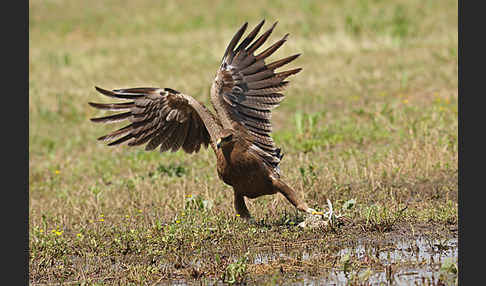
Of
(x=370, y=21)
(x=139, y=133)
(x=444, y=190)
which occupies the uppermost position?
(x=370, y=21)

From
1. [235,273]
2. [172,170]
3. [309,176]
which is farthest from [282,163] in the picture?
[235,273]

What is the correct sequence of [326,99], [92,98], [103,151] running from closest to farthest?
[103,151]
[326,99]
[92,98]

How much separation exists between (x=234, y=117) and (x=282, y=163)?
2.85 metres

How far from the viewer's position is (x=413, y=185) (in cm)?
944

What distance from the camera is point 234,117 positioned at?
8.09 m

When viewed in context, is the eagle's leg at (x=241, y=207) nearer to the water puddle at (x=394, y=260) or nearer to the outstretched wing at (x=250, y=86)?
the outstretched wing at (x=250, y=86)

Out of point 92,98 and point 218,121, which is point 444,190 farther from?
point 92,98

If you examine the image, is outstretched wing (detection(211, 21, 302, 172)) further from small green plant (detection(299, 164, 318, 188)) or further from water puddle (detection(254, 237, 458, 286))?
water puddle (detection(254, 237, 458, 286))

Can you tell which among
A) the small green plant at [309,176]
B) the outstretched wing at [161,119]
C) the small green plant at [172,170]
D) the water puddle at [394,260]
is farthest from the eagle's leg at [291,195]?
the small green plant at [172,170]

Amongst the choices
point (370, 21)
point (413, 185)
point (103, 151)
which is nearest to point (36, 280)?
point (413, 185)

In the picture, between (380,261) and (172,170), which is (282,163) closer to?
(172,170)

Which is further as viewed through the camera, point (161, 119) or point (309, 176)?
point (309, 176)

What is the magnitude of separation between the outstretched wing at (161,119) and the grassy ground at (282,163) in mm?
858

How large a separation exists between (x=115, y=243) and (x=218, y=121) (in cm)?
176
